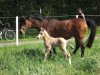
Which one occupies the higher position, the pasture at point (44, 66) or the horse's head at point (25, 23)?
the horse's head at point (25, 23)

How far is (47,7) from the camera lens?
35125 millimetres

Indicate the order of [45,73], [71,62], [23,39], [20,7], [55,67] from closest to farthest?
[45,73] < [55,67] < [71,62] < [23,39] < [20,7]

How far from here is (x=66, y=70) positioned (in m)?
11.8

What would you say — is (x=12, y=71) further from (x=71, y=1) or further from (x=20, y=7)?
(x=71, y=1)

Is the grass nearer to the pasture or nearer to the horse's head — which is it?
the pasture

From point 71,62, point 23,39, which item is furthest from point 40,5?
point 71,62

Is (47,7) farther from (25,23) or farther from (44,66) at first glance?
(44,66)

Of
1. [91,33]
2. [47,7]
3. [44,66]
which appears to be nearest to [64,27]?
[91,33]

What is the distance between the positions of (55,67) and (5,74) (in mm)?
1572

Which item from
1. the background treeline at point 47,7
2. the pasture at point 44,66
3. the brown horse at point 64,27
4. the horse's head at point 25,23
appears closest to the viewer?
the pasture at point 44,66

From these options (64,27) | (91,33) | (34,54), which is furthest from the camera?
(91,33)

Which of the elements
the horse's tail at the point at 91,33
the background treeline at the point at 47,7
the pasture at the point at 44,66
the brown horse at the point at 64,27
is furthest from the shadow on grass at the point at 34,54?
the background treeline at the point at 47,7

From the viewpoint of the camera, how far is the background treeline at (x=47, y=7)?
32.9 metres

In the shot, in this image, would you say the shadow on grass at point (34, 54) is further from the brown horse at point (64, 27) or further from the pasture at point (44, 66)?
the brown horse at point (64, 27)
